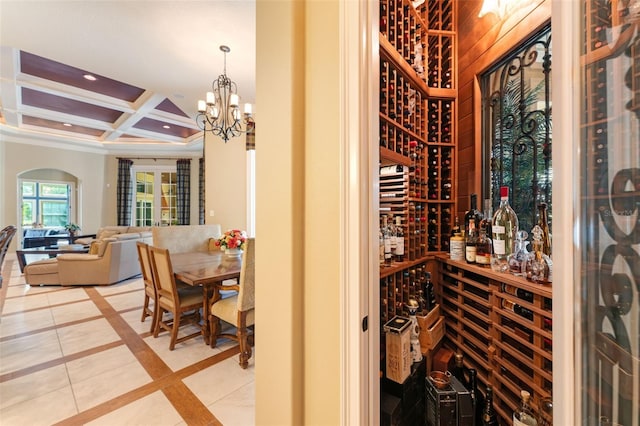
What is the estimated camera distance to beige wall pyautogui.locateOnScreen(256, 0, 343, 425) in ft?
3.33

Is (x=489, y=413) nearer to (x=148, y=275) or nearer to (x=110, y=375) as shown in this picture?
(x=110, y=375)

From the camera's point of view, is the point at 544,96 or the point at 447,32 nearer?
the point at 544,96

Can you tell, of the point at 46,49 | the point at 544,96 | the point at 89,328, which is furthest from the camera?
the point at 46,49

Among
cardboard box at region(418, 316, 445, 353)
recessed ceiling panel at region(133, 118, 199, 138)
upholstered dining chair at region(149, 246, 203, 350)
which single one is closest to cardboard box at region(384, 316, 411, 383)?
cardboard box at region(418, 316, 445, 353)

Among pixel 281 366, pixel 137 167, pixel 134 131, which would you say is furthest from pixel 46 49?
pixel 137 167

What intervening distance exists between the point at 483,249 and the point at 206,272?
2.24 meters

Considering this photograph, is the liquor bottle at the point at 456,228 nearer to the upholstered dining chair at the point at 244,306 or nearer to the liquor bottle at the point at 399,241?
the liquor bottle at the point at 399,241

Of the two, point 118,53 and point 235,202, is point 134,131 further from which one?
point 118,53

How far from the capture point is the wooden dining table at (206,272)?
2.31m

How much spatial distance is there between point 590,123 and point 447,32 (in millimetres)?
1833

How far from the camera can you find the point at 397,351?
1277 millimetres

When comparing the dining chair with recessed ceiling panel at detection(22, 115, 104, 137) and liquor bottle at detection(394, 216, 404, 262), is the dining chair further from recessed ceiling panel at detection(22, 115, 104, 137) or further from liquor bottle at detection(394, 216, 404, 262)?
recessed ceiling panel at detection(22, 115, 104, 137)

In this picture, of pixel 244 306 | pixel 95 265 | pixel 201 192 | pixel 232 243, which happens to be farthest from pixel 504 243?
pixel 201 192

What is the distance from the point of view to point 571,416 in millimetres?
549
